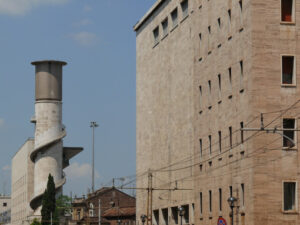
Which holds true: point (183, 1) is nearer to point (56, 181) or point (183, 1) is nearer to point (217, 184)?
point (217, 184)

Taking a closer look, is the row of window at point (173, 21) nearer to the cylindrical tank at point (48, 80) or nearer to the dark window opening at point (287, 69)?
the dark window opening at point (287, 69)

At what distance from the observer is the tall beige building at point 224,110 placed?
195ft

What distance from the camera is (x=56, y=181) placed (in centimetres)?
14988

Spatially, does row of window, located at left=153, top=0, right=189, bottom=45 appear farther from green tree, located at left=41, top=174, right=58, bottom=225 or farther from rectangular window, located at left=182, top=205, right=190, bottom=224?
green tree, located at left=41, top=174, right=58, bottom=225

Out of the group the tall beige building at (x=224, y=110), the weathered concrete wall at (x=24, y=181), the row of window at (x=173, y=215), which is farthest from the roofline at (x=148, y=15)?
the weathered concrete wall at (x=24, y=181)

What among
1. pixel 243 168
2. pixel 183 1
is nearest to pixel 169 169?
pixel 183 1

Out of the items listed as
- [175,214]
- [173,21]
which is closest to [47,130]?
[173,21]

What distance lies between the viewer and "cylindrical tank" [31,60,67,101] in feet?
498

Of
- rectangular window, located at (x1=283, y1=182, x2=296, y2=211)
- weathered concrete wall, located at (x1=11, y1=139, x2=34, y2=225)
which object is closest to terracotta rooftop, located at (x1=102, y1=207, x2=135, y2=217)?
→ weathered concrete wall, located at (x1=11, y1=139, x2=34, y2=225)

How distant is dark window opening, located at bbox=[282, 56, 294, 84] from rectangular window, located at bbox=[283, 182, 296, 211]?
6920mm

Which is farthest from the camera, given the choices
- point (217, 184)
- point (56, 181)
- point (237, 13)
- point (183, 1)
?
point (56, 181)

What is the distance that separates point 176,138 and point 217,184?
53.6 ft

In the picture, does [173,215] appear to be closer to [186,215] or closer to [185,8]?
[186,215]

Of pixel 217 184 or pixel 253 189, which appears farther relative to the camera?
pixel 217 184
